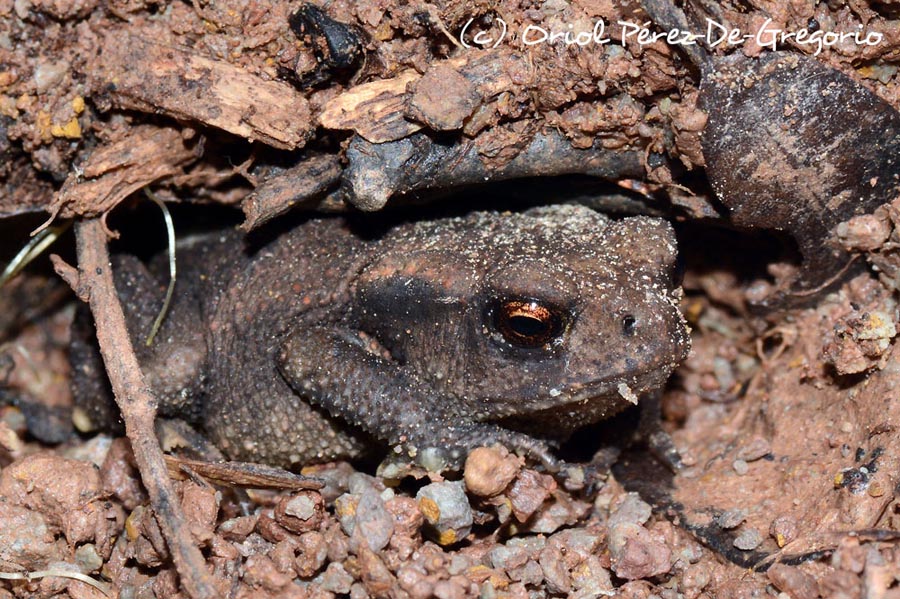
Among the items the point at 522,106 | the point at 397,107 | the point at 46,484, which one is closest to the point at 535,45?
the point at 522,106

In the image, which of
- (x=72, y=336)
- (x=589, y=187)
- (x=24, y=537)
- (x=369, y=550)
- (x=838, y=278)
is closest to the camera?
(x=369, y=550)

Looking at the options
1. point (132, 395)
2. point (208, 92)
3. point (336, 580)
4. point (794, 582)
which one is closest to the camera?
point (794, 582)

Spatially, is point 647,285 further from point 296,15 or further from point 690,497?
point 296,15

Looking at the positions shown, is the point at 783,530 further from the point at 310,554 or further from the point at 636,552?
the point at 310,554

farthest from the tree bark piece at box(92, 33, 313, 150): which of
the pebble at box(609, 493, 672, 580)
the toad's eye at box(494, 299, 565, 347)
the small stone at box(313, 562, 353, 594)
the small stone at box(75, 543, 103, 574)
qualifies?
the pebble at box(609, 493, 672, 580)

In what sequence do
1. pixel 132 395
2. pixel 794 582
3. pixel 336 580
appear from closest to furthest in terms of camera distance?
pixel 794 582 < pixel 336 580 < pixel 132 395

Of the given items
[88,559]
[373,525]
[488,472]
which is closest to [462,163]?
[488,472]

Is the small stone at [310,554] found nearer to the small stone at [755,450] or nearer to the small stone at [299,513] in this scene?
the small stone at [299,513]
